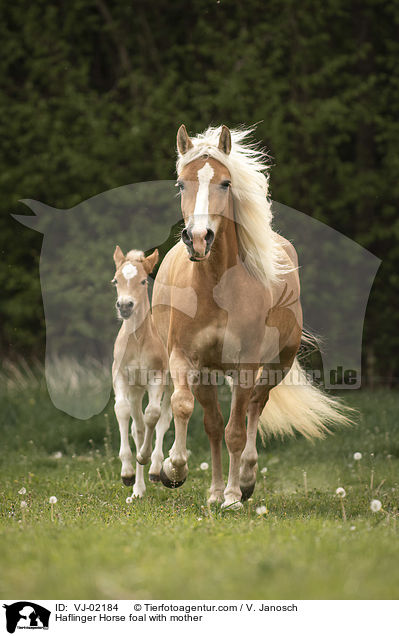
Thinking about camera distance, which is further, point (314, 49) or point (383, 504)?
point (314, 49)

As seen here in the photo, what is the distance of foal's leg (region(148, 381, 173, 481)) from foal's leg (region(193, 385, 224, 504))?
1.28 ft

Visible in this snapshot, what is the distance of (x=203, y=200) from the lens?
16.6 ft

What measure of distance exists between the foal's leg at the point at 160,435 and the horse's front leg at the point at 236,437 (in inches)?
21.7

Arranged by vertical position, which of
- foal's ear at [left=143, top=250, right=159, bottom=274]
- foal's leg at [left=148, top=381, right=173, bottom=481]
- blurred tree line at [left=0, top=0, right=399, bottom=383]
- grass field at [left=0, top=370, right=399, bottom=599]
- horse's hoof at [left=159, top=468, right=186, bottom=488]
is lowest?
grass field at [left=0, top=370, right=399, bottom=599]

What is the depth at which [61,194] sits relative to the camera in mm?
12336

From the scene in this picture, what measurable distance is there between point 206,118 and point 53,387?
14.9ft

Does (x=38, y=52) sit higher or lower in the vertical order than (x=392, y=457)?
higher

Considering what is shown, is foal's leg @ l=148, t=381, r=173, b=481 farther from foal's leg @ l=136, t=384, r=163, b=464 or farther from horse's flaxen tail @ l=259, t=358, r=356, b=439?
horse's flaxen tail @ l=259, t=358, r=356, b=439

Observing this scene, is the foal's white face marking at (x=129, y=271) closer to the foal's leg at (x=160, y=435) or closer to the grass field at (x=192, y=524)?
the foal's leg at (x=160, y=435)

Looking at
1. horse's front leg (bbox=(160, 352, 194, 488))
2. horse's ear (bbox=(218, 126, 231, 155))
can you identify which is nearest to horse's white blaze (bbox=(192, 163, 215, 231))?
horse's ear (bbox=(218, 126, 231, 155))

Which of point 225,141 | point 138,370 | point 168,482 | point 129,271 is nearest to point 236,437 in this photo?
point 168,482

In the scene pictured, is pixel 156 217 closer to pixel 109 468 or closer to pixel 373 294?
pixel 373 294

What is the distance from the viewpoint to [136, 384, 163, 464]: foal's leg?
615 centimetres
